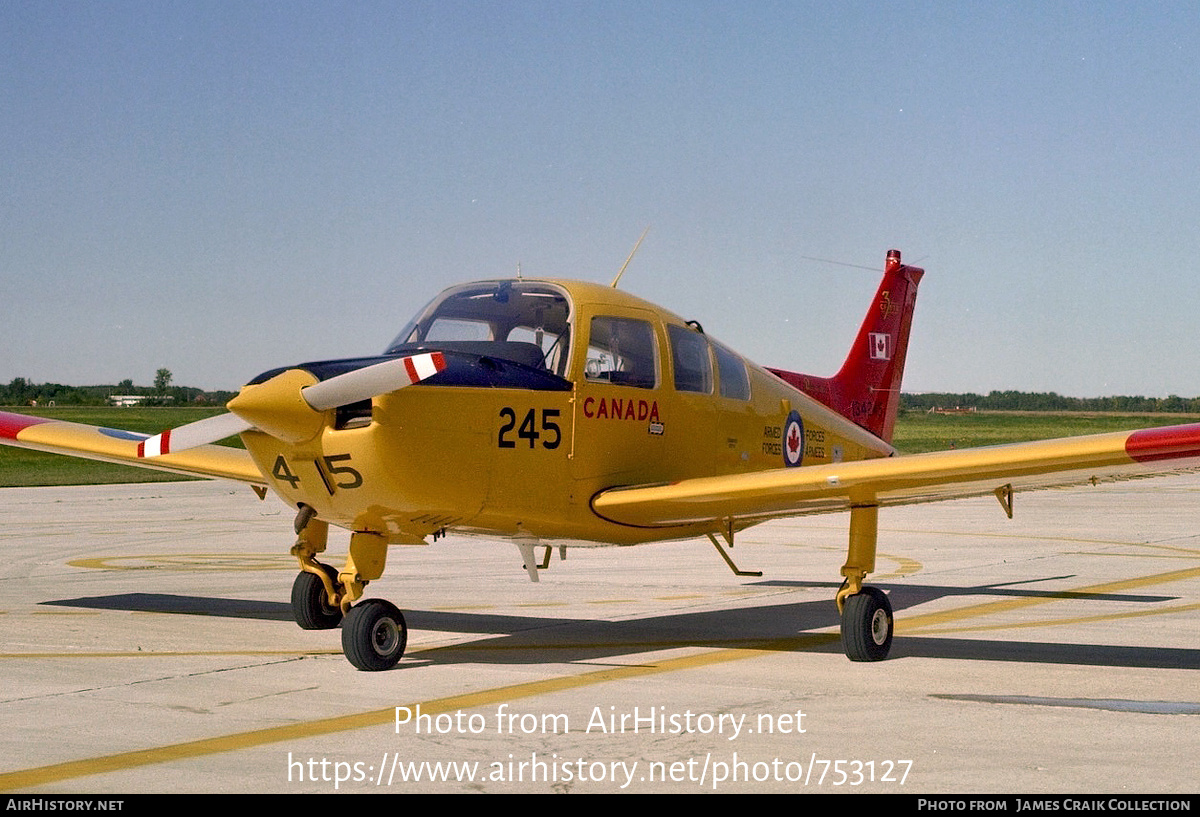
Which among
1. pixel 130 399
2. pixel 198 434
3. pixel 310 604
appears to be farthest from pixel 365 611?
pixel 130 399

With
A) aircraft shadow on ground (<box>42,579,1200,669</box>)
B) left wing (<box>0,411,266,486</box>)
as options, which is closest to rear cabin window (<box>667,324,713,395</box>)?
aircraft shadow on ground (<box>42,579,1200,669</box>)

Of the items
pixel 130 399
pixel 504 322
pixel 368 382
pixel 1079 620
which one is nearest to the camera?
pixel 368 382

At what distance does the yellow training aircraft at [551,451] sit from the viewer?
352 inches

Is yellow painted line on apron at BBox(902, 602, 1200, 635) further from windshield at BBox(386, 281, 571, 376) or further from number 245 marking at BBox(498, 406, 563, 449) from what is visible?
windshield at BBox(386, 281, 571, 376)

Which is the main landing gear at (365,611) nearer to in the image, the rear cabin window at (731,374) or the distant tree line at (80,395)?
the rear cabin window at (731,374)

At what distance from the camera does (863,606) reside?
1035 cm

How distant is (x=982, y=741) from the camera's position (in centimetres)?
708

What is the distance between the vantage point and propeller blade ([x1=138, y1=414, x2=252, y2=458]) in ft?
30.3

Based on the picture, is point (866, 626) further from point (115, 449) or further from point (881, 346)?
point (115, 449)

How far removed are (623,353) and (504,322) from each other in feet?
3.30

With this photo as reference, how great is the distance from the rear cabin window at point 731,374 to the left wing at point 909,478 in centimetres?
131

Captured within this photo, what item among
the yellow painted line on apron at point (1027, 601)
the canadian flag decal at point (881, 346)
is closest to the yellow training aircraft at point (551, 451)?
the yellow painted line on apron at point (1027, 601)
